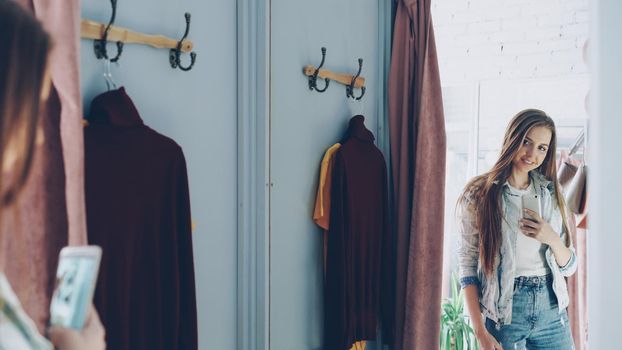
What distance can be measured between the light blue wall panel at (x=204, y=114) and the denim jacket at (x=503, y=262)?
828mm

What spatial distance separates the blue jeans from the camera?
5.35 feet

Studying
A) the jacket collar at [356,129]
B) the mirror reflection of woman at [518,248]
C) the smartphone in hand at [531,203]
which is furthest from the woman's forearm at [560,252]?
the jacket collar at [356,129]

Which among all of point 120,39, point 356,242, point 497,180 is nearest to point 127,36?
point 120,39

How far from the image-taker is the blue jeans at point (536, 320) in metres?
1.63

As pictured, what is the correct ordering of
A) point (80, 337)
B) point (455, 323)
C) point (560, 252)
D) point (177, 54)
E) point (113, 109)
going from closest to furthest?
point (80, 337) < point (113, 109) < point (177, 54) < point (560, 252) < point (455, 323)

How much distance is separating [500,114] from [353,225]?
660 mm

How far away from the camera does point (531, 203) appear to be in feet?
5.61

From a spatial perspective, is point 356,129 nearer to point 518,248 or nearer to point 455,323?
point 518,248

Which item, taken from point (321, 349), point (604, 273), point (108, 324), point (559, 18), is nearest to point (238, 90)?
point (108, 324)

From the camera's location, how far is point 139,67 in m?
1.09

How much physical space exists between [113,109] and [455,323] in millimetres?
1406

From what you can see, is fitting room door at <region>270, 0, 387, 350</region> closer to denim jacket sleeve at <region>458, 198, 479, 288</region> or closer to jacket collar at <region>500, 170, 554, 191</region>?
denim jacket sleeve at <region>458, 198, 479, 288</region>

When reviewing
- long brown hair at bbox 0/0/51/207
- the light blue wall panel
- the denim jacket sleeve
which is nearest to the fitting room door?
the light blue wall panel

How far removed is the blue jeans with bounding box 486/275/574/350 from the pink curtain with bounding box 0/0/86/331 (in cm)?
135
